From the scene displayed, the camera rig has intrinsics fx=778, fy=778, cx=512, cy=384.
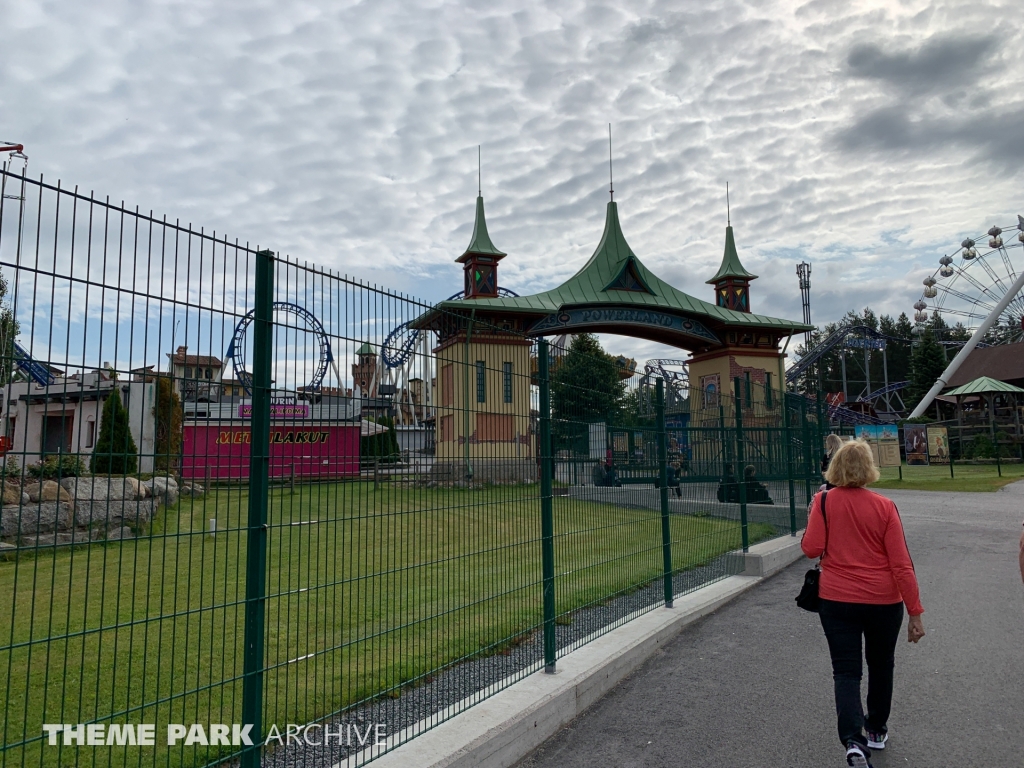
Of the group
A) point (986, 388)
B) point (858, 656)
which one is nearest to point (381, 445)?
point (858, 656)

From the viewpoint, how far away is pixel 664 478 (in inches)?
319

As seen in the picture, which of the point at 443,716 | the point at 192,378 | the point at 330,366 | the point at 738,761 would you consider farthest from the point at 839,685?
the point at 192,378

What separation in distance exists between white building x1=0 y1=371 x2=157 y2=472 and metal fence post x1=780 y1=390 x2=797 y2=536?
37.9 feet

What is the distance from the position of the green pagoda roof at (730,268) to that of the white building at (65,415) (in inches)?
1440

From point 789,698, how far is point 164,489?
15.2 ft

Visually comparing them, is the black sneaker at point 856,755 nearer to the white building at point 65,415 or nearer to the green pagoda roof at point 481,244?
the white building at point 65,415

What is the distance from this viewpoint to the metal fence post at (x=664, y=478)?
26.4 feet

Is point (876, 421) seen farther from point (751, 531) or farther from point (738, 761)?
point (738, 761)

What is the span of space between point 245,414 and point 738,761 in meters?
3.47

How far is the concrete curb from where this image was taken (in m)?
4.18

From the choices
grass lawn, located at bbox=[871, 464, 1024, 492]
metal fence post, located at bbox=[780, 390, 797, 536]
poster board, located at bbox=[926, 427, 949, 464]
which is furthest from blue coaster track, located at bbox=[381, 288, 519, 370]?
poster board, located at bbox=[926, 427, 949, 464]

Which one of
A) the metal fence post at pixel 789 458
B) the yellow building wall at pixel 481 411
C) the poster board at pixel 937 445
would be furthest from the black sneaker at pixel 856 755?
the poster board at pixel 937 445

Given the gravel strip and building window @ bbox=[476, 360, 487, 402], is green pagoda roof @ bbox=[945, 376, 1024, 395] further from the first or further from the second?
building window @ bbox=[476, 360, 487, 402]

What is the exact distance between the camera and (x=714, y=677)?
621 centimetres
